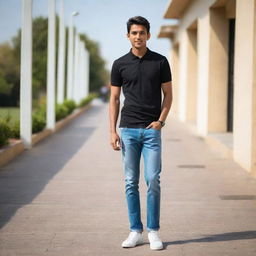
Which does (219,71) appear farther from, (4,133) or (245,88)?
(4,133)

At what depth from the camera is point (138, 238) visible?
218 inches

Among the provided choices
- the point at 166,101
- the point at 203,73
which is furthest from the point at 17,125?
the point at 166,101

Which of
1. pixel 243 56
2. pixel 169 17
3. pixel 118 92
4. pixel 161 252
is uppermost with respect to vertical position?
pixel 169 17

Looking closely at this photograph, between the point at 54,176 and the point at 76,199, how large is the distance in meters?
2.12

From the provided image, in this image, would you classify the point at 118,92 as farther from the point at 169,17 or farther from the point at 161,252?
the point at 169,17

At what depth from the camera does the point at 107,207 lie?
7.29 metres

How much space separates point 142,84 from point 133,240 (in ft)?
4.39

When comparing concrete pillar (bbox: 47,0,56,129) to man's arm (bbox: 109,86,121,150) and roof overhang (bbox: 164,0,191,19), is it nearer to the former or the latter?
roof overhang (bbox: 164,0,191,19)

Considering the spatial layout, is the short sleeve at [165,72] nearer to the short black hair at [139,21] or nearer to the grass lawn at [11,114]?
the short black hair at [139,21]

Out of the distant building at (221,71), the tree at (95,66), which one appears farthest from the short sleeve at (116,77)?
the tree at (95,66)

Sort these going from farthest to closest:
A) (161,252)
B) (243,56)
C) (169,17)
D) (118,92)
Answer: (169,17) < (243,56) < (118,92) < (161,252)

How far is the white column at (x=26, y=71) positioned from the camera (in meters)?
13.8

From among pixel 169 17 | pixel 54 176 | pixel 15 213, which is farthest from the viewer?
pixel 169 17

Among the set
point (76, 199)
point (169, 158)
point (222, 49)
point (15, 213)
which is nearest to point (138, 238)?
point (15, 213)
